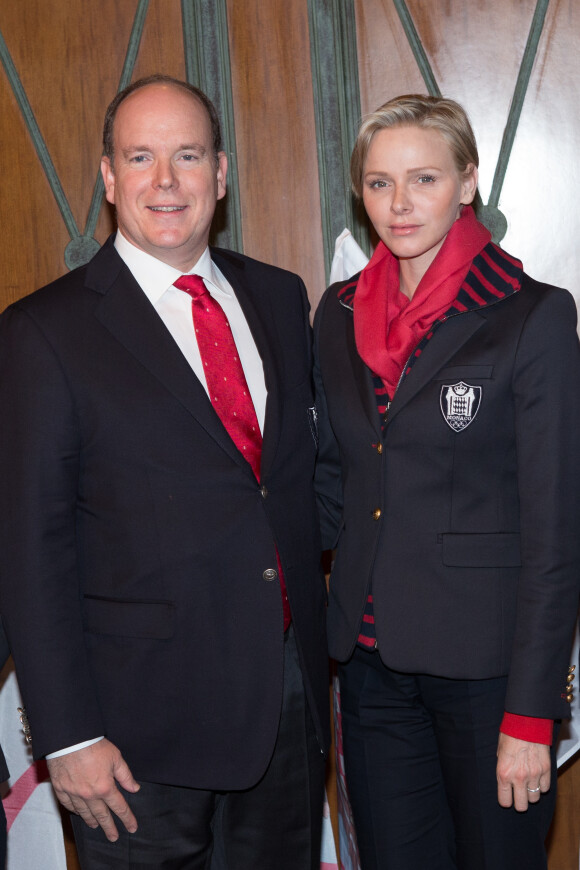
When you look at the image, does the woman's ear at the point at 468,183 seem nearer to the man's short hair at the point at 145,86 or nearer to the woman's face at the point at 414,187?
the woman's face at the point at 414,187

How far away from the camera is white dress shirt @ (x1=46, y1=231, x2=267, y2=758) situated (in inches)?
72.4

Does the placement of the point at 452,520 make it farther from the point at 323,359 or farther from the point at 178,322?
the point at 178,322

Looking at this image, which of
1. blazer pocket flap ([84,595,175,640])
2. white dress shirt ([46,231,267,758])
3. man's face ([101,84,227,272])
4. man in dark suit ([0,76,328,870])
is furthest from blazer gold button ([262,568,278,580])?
Result: man's face ([101,84,227,272])

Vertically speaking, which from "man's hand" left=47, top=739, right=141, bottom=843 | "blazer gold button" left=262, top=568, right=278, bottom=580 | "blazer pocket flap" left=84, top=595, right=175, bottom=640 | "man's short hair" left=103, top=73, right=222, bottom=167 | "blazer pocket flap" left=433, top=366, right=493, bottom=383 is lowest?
"man's hand" left=47, top=739, right=141, bottom=843

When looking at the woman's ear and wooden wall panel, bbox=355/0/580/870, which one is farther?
→ wooden wall panel, bbox=355/0/580/870

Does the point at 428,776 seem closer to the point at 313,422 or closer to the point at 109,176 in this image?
the point at 313,422

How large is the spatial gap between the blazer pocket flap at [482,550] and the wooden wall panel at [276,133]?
116 cm

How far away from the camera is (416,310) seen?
1.86 meters

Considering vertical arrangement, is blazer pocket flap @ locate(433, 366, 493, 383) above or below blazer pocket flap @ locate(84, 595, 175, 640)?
above

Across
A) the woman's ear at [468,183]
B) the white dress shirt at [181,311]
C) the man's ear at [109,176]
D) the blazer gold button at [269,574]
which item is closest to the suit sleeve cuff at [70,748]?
the blazer gold button at [269,574]

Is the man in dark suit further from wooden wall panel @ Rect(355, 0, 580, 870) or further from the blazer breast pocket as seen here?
wooden wall panel @ Rect(355, 0, 580, 870)

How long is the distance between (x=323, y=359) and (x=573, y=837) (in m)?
1.79

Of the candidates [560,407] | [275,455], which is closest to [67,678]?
[275,455]

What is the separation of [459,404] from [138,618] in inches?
27.9
